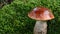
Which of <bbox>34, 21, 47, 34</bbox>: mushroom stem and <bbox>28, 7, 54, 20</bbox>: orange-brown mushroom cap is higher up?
<bbox>28, 7, 54, 20</bbox>: orange-brown mushroom cap

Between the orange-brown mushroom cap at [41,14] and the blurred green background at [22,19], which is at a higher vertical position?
the orange-brown mushroom cap at [41,14]

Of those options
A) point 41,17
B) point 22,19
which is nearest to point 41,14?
point 41,17

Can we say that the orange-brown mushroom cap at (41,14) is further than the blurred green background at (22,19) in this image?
No

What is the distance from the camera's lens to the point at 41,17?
2482mm

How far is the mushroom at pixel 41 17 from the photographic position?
8.17 feet

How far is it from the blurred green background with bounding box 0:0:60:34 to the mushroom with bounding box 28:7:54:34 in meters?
0.21

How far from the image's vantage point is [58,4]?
2971mm

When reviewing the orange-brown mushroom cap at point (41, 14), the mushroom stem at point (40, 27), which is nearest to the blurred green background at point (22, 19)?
the mushroom stem at point (40, 27)

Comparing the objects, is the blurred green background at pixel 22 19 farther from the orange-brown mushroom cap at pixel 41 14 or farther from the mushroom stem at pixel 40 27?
the orange-brown mushroom cap at pixel 41 14

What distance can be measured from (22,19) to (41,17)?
517 mm

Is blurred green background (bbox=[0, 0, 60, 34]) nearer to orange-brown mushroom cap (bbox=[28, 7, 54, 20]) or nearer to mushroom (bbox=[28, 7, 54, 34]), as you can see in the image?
mushroom (bbox=[28, 7, 54, 34])

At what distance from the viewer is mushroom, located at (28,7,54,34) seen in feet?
8.17

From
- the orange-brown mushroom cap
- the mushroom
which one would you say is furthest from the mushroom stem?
the orange-brown mushroom cap

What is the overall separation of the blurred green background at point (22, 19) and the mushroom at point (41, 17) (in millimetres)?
206
